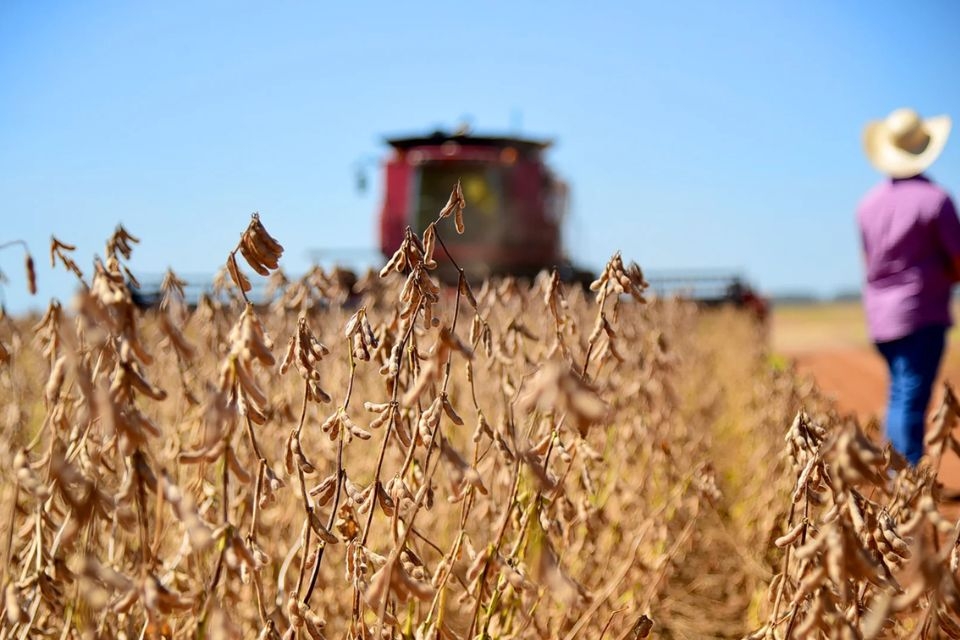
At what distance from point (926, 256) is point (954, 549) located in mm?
3148

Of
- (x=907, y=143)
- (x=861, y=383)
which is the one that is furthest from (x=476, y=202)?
(x=907, y=143)

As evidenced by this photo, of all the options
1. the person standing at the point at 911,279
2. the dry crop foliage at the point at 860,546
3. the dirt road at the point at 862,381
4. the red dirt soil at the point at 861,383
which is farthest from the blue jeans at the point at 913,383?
the dry crop foliage at the point at 860,546

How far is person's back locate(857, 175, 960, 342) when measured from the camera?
3910 mm

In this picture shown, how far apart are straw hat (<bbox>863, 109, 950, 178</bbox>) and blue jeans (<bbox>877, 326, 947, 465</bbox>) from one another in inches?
31.8

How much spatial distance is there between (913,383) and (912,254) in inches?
23.7

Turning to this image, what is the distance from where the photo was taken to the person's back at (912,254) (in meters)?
3.91

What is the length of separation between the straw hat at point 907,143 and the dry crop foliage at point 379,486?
151 cm

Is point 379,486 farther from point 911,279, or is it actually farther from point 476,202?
point 476,202

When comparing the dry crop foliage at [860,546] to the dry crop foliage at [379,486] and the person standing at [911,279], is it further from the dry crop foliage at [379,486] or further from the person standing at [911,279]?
the person standing at [911,279]

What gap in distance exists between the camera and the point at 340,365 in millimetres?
3000

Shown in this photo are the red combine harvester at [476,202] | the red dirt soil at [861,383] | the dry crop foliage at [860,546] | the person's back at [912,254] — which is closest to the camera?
the dry crop foliage at [860,546]

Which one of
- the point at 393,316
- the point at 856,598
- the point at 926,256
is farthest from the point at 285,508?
the point at 926,256

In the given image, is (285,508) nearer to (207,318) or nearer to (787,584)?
(207,318)

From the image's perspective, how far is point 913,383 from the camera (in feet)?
13.1
